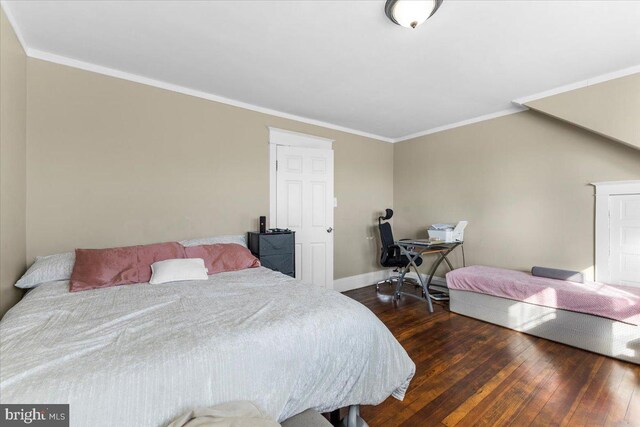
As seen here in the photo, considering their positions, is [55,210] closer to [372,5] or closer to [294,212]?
[294,212]

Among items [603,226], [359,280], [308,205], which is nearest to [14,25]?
[308,205]

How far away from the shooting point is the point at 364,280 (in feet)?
14.6

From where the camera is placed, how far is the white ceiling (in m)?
1.77

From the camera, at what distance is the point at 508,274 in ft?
10.2

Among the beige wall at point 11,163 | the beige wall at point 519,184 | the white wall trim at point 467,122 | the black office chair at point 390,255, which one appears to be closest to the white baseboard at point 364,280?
the black office chair at point 390,255

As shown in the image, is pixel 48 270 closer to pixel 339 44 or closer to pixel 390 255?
pixel 339 44

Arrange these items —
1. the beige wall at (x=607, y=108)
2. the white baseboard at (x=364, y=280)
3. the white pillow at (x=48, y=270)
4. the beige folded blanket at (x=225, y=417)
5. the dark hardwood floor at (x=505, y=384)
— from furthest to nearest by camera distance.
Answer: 1. the white baseboard at (x=364, y=280)
2. the beige wall at (x=607, y=108)
3. the white pillow at (x=48, y=270)
4. the dark hardwood floor at (x=505, y=384)
5. the beige folded blanket at (x=225, y=417)

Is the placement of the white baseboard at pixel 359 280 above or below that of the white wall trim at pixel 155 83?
below

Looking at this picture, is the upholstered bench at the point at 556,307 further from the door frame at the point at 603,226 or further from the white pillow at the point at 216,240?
the white pillow at the point at 216,240

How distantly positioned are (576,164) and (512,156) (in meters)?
0.63

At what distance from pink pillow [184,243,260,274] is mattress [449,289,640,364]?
8.07 ft

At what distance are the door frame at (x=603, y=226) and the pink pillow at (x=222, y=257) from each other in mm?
3505

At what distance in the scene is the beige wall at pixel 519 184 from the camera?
2.91 metres

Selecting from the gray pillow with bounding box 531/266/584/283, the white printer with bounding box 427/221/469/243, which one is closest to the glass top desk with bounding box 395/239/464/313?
the white printer with bounding box 427/221/469/243
